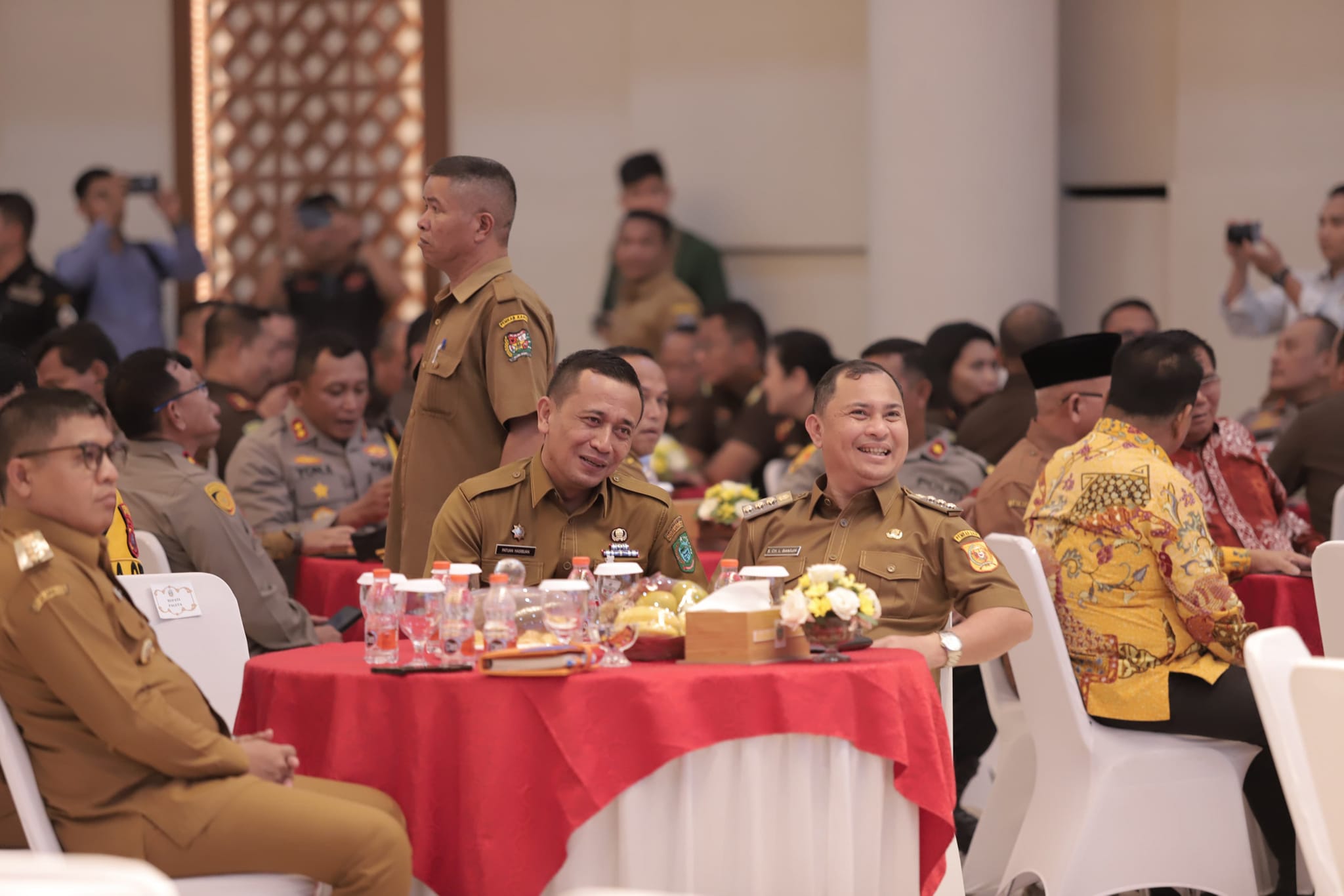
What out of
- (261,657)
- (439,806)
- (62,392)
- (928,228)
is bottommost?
(439,806)

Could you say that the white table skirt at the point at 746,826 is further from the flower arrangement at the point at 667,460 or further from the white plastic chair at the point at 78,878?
the flower arrangement at the point at 667,460

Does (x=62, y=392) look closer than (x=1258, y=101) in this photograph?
Yes

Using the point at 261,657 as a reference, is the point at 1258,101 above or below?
above

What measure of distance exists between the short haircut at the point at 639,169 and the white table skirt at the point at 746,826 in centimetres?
582

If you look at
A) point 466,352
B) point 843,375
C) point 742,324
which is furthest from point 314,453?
point 742,324

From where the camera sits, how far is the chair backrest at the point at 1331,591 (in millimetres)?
3293

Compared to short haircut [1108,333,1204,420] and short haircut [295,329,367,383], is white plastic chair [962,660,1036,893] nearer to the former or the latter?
short haircut [1108,333,1204,420]

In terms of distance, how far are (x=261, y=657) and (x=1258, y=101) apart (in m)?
5.94

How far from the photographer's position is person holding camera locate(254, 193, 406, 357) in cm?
830

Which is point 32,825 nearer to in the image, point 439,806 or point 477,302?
point 439,806

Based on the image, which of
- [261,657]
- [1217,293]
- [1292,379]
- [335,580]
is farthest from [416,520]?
[1217,293]

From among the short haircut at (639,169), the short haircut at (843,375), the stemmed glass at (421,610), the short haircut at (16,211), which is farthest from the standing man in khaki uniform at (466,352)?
the short haircut at (639,169)

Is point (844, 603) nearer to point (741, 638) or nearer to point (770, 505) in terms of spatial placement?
point (741, 638)

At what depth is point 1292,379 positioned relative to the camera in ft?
18.5
